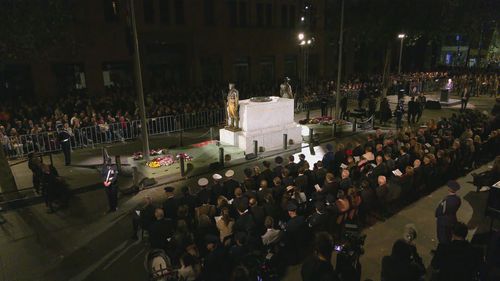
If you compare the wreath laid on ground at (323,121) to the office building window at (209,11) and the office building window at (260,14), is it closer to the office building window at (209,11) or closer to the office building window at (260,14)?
the office building window at (209,11)

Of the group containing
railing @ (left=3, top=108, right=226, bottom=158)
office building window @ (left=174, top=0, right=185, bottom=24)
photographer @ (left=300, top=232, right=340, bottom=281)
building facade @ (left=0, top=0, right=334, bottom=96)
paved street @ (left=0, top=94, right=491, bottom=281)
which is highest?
office building window @ (left=174, top=0, right=185, bottom=24)

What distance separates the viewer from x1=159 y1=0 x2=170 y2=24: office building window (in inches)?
1107

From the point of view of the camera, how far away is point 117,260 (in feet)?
27.9

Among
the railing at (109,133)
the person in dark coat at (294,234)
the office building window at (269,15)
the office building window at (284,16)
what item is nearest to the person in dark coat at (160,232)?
the person in dark coat at (294,234)

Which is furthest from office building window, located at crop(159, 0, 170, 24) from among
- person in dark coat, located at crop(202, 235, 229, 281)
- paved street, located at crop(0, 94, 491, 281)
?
person in dark coat, located at crop(202, 235, 229, 281)

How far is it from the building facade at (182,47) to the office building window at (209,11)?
75 mm

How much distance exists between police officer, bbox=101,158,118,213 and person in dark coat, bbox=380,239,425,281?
7.65 m

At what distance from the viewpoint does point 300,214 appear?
855cm

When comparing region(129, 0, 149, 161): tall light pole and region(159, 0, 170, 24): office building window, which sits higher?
region(159, 0, 170, 24): office building window

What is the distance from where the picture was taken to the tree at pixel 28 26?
45.5ft

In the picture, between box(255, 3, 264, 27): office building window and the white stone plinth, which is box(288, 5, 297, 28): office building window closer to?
box(255, 3, 264, 27): office building window

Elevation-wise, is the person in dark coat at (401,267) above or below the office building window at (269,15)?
below

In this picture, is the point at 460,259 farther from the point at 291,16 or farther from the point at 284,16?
the point at 291,16

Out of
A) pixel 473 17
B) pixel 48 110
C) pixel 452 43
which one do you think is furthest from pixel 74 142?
pixel 452 43
